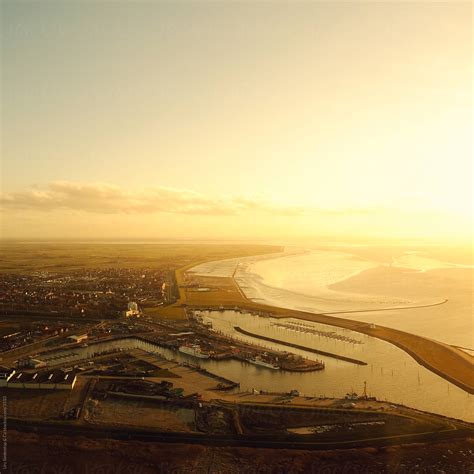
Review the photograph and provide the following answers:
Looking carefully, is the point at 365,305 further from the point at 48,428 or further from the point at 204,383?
the point at 48,428

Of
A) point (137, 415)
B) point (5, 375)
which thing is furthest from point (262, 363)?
point (5, 375)

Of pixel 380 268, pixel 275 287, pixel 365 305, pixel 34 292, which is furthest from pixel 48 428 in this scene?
pixel 380 268

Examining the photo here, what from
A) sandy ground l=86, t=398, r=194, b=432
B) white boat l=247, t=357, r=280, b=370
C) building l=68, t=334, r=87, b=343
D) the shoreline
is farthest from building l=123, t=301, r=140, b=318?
sandy ground l=86, t=398, r=194, b=432

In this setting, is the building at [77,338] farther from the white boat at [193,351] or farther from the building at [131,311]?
the white boat at [193,351]

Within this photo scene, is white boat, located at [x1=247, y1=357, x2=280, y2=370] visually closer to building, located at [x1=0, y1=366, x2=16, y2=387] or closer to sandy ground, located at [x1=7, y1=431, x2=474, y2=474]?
sandy ground, located at [x1=7, y1=431, x2=474, y2=474]

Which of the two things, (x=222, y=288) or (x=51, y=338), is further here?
(x=222, y=288)

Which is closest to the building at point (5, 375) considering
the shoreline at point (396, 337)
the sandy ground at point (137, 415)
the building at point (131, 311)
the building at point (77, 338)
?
the sandy ground at point (137, 415)

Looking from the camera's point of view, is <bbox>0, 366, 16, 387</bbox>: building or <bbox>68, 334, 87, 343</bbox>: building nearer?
<bbox>0, 366, 16, 387</bbox>: building

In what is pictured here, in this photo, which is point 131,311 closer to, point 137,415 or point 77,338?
point 77,338
